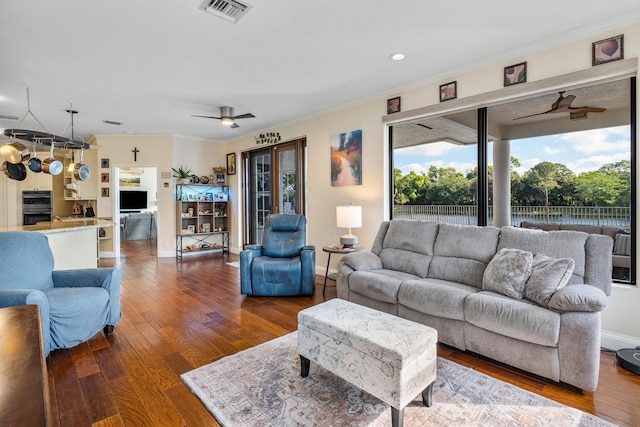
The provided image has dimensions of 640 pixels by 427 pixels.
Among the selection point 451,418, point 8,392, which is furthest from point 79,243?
point 451,418

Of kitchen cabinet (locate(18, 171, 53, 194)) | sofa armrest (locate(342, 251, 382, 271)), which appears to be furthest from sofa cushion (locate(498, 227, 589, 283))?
kitchen cabinet (locate(18, 171, 53, 194))

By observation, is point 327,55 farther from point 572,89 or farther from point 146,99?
point 146,99

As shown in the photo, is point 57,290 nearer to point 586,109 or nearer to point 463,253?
point 463,253

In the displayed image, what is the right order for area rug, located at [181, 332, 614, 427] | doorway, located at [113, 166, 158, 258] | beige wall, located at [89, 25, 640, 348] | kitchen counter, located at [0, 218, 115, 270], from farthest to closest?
doorway, located at [113, 166, 158, 258], kitchen counter, located at [0, 218, 115, 270], beige wall, located at [89, 25, 640, 348], area rug, located at [181, 332, 614, 427]

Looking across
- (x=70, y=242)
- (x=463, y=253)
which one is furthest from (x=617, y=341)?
(x=70, y=242)

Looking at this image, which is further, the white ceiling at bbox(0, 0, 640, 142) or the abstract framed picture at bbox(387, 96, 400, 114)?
the abstract framed picture at bbox(387, 96, 400, 114)

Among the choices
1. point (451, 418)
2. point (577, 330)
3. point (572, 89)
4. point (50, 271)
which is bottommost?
point (451, 418)

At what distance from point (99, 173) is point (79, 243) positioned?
3266mm

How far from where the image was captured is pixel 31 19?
2402 mm

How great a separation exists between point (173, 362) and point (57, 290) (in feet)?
3.86

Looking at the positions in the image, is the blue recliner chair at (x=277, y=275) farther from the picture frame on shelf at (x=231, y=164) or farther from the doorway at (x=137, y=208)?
the doorway at (x=137, y=208)

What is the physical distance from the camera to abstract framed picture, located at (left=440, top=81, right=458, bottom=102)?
3.48m

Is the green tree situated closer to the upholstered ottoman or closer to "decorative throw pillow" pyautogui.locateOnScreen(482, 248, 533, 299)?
"decorative throw pillow" pyautogui.locateOnScreen(482, 248, 533, 299)

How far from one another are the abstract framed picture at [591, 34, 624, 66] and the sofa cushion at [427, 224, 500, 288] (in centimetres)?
158
